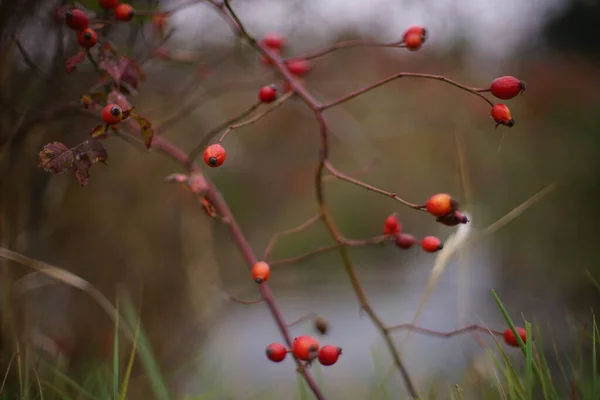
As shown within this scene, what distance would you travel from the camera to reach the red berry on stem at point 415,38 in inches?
23.6

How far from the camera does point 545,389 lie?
44 cm

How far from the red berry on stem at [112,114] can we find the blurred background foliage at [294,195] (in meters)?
0.23

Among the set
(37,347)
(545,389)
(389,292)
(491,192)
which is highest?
(37,347)

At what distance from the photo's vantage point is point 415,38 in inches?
23.7

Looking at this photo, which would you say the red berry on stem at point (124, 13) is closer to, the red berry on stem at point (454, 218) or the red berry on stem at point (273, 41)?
the red berry on stem at point (273, 41)

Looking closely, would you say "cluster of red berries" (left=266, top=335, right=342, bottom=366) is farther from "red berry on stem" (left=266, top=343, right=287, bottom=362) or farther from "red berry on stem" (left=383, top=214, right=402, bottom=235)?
"red berry on stem" (left=383, top=214, right=402, bottom=235)

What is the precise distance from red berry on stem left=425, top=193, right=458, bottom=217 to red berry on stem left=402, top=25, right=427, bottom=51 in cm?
22

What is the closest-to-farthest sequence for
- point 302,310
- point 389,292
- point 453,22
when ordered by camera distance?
1. point 302,310
2. point 389,292
3. point 453,22

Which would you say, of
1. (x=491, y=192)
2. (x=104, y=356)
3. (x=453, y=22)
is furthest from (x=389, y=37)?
(x=104, y=356)

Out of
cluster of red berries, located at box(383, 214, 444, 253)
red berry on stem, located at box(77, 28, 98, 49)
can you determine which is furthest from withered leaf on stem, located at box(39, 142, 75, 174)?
cluster of red berries, located at box(383, 214, 444, 253)

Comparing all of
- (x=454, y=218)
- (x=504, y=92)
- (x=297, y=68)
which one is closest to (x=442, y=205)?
(x=454, y=218)

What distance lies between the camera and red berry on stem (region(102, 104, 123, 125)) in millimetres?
468

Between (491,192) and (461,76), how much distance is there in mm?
1685

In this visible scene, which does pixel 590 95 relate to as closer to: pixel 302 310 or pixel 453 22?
pixel 453 22
